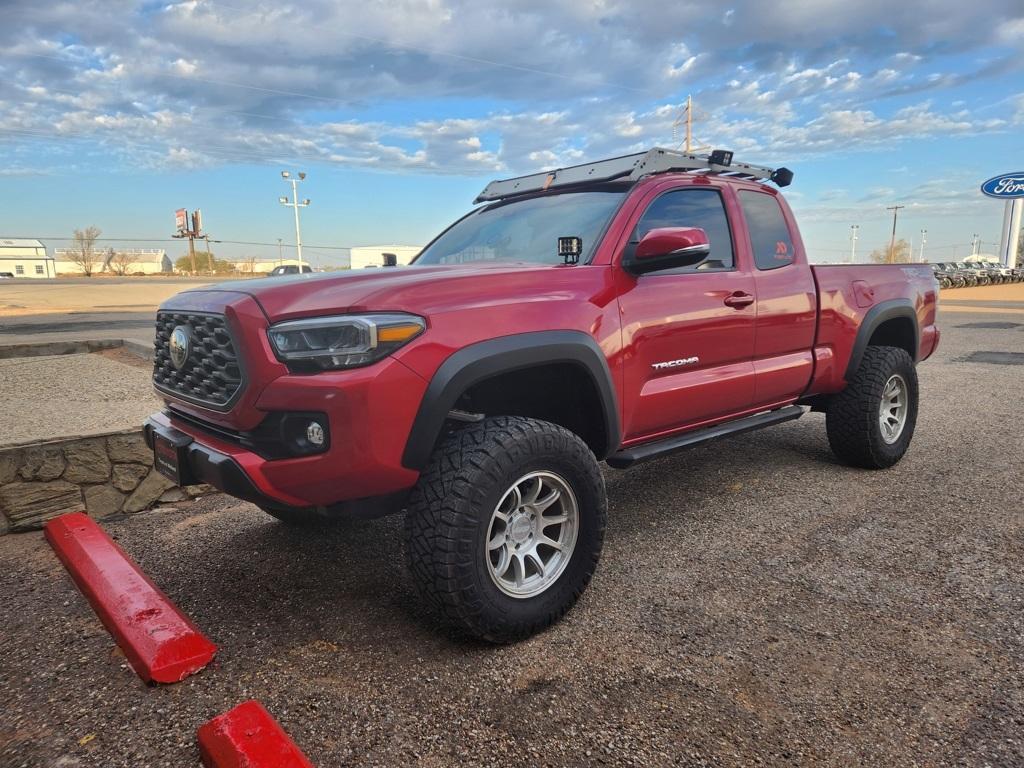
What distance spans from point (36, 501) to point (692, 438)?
12.1ft

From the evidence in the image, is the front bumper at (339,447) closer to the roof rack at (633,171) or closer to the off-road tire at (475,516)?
the off-road tire at (475,516)

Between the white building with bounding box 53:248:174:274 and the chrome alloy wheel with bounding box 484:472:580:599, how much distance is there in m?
105

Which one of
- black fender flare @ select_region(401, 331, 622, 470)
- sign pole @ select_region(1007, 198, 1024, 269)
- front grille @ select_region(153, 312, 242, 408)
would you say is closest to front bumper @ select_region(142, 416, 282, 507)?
front grille @ select_region(153, 312, 242, 408)

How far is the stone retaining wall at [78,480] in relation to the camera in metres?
3.79

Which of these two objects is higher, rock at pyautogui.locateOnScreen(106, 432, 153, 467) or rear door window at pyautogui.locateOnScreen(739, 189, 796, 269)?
rear door window at pyautogui.locateOnScreen(739, 189, 796, 269)

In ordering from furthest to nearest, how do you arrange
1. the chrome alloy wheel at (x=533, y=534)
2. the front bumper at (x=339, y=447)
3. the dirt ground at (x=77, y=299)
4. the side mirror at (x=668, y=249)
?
the dirt ground at (x=77, y=299), the side mirror at (x=668, y=249), the chrome alloy wheel at (x=533, y=534), the front bumper at (x=339, y=447)

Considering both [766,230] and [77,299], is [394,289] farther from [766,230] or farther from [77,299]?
[77,299]

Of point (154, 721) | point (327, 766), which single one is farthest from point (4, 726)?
point (327, 766)

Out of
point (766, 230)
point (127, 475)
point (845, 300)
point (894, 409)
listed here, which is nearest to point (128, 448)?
point (127, 475)

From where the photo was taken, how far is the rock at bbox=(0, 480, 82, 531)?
3781mm

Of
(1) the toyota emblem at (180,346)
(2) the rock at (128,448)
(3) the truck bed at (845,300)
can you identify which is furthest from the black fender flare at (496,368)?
(2) the rock at (128,448)

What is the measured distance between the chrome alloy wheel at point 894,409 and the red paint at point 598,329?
54 cm

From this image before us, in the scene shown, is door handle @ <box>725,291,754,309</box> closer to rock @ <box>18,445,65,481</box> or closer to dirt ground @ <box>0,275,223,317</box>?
rock @ <box>18,445,65,481</box>

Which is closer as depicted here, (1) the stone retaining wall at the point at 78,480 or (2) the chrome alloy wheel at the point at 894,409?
(1) the stone retaining wall at the point at 78,480
